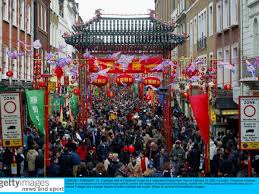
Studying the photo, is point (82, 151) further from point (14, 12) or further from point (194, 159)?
point (14, 12)

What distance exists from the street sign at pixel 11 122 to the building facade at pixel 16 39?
10.5 meters

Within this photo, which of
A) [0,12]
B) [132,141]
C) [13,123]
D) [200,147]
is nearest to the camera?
[13,123]

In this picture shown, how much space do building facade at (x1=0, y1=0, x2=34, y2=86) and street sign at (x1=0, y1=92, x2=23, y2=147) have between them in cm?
1047

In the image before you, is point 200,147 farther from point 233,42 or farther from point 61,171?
point 233,42

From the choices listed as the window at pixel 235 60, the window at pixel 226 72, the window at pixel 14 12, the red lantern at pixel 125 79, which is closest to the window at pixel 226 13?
the window at pixel 226 72

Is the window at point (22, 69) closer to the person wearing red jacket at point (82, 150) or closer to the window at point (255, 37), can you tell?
the window at point (255, 37)

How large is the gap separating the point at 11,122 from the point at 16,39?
18242 millimetres

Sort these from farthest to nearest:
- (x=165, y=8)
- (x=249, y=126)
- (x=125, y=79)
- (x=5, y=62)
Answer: (x=165, y=8) < (x=5, y=62) < (x=125, y=79) < (x=249, y=126)

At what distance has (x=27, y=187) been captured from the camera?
11.4 m

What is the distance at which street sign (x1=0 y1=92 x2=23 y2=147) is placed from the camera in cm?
1689

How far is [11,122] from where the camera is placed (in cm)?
1694

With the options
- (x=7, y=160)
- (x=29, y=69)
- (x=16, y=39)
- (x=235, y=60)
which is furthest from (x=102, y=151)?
(x=29, y=69)

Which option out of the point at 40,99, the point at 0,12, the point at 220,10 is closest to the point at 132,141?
the point at 40,99

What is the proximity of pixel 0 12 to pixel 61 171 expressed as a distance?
599 inches
